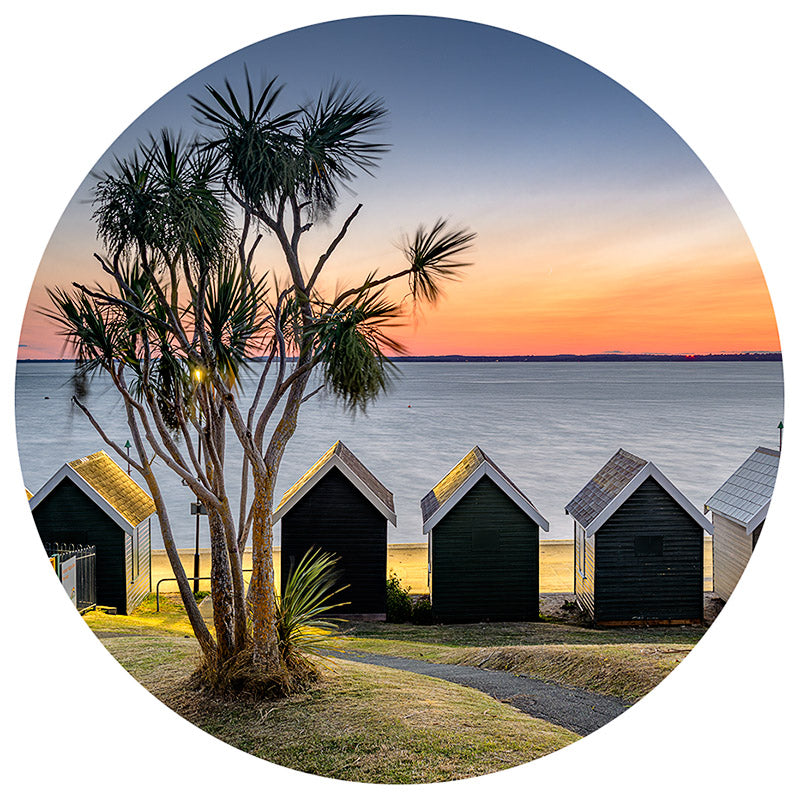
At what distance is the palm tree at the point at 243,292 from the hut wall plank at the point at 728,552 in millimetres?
1993

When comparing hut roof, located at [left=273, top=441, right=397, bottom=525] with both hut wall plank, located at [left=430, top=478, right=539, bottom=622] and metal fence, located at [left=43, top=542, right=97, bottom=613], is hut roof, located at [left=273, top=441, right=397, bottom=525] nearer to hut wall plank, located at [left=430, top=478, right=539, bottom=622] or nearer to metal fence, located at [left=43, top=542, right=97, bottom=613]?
hut wall plank, located at [left=430, top=478, right=539, bottom=622]

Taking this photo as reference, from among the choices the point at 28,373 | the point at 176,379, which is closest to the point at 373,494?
the point at 176,379

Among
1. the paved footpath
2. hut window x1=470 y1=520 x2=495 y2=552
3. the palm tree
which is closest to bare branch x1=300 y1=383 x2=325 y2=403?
the palm tree

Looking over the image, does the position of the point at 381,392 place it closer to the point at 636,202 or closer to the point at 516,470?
the point at 516,470

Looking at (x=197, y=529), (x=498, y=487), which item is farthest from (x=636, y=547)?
(x=197, y=529)

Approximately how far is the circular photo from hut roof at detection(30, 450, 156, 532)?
0.02 m

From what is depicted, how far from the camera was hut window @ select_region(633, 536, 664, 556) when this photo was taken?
388 centimetres

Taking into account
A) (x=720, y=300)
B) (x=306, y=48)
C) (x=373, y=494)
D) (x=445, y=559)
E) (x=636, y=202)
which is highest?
(x=306, y=48)

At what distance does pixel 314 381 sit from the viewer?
346 centimetres

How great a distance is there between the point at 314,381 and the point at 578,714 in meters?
2.12

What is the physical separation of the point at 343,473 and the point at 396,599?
721 millimetres

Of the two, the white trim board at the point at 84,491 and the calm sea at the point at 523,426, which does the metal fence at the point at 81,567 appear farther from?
the calm sea at the point at 523,426

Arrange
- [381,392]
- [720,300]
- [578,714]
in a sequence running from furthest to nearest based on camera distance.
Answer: [720,300] → [578,714] → [381,392]

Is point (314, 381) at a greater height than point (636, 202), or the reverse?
point (636, 202)
